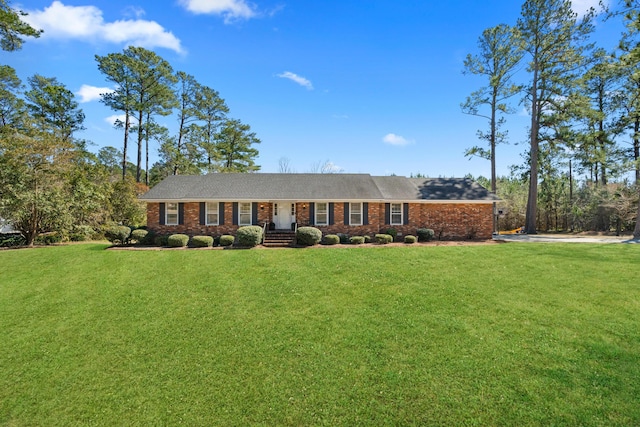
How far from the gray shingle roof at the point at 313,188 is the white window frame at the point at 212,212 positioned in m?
0.50

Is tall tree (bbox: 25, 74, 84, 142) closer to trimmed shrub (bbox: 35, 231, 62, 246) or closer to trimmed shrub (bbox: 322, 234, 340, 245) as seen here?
trimmed shrub (bbox: 35, 231, 62, 246)

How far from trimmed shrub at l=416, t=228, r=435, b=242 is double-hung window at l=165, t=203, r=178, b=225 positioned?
48.2 feet

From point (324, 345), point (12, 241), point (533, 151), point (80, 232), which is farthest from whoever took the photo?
point (533, 151)

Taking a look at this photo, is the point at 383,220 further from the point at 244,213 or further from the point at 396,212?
the point at 244,213

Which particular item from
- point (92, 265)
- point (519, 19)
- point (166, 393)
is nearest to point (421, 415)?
point (166, 393)

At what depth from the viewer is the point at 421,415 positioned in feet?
15.8

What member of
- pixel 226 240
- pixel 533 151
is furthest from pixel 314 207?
pixel 533 151

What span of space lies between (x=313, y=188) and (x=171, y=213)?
349 inches

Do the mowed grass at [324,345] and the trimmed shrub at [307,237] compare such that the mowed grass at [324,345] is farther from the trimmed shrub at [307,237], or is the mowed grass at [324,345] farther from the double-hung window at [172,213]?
the double-hung window at [172,213]

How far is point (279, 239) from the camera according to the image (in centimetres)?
1764

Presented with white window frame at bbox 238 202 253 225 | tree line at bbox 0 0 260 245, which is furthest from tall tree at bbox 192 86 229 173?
white window frame at bbox 238 202 253 225

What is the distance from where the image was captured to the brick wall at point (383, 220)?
61.4ft

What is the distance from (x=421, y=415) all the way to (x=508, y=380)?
1.88 metres

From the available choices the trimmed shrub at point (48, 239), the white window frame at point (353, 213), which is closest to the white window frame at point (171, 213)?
the trimmed shrub at point (48, 239)
